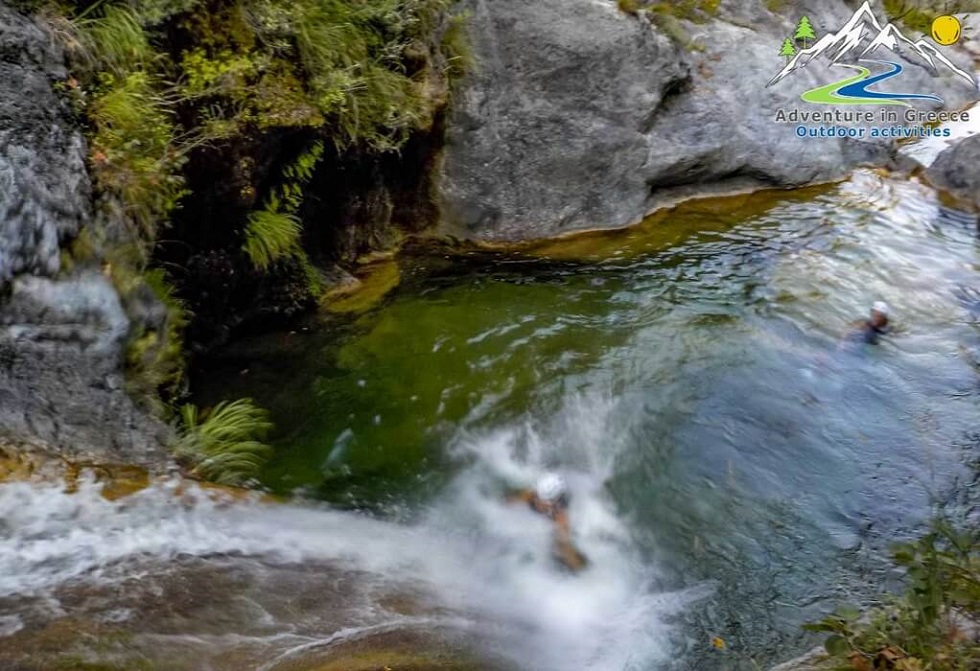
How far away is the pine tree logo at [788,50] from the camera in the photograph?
390 inches

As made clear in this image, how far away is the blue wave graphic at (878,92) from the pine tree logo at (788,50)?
1022mm

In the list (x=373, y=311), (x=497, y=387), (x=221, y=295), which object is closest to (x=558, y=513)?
(x=497, y=387)

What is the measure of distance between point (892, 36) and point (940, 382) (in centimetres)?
958

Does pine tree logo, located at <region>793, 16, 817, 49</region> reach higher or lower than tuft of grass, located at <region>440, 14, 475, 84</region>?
higher

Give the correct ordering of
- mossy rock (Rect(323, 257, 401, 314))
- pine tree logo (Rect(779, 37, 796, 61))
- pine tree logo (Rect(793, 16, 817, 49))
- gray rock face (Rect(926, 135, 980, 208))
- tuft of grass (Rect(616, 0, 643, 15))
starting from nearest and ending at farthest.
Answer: mossy rock (Rect(323, 257, 401, 314)), tuft of grass (Rect(616, 0, 643, 15)), gray rock face (Rect(926, 135, 980, 208)), pine tree logo (Rect(779, 37, 796, 61)), pine tree logo (Rect(793, 16, 817, 49))

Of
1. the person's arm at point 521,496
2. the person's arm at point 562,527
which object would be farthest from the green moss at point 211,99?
the person's arm at point 562,527

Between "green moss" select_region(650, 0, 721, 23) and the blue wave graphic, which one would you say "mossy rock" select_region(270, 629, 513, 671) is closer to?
"green moss" select_region(650, 0, 721, 23)

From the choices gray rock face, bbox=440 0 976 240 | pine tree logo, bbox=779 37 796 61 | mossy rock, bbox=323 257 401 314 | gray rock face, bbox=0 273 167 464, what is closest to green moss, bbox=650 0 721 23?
gray rock face, bbox=440 0 976 240

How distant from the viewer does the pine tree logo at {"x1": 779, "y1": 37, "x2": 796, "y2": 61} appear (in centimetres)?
991

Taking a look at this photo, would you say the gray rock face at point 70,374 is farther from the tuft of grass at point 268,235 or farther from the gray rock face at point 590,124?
the gray rock face at point 590,124

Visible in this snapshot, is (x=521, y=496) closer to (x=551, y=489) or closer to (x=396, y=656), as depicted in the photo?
(x=551, y=489)

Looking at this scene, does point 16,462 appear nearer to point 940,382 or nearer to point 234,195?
point 234,195

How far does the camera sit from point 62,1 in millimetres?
4020

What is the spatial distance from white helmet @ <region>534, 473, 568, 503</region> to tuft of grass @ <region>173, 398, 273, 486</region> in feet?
5.77
